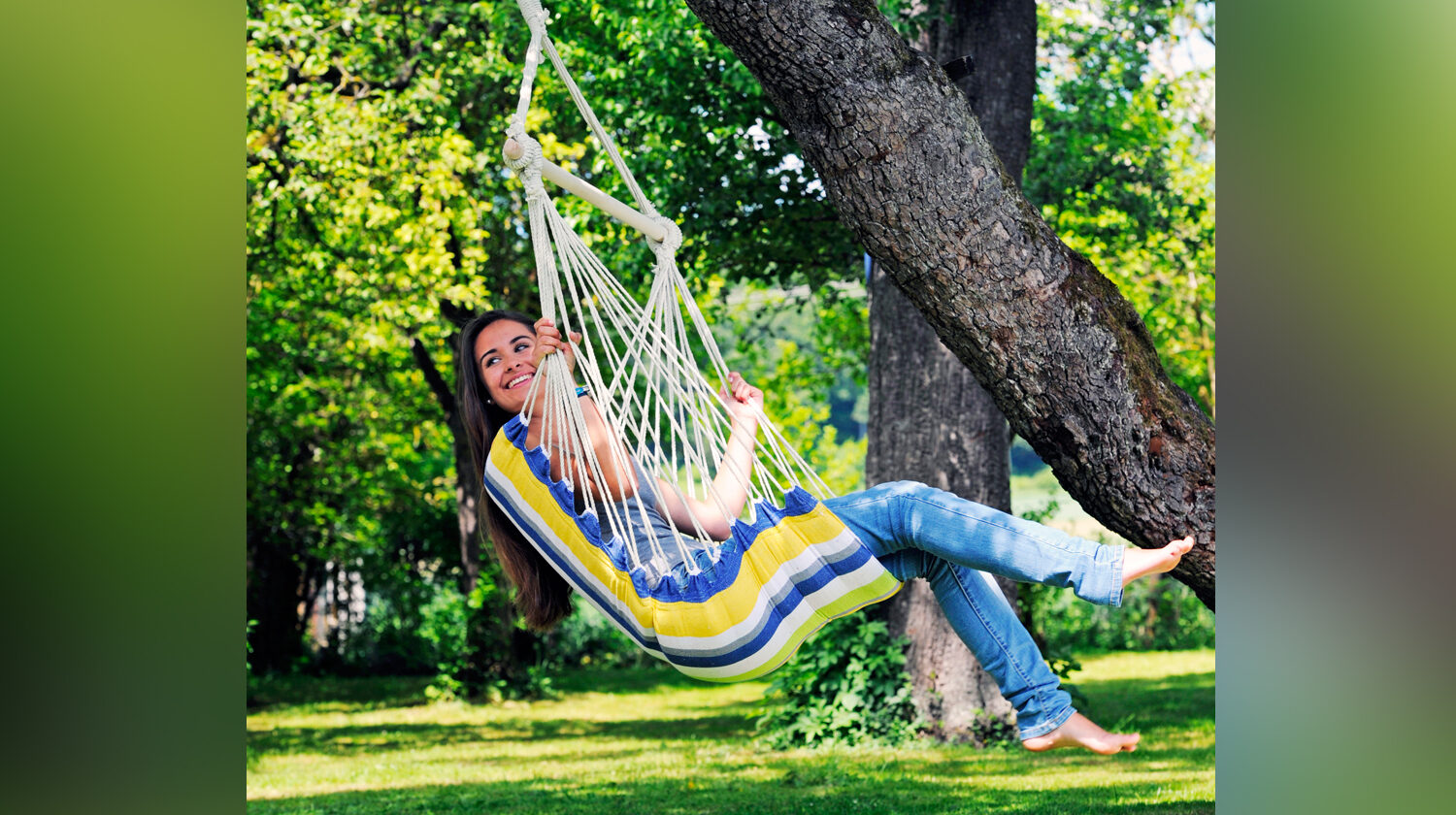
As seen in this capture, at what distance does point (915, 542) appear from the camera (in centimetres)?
191

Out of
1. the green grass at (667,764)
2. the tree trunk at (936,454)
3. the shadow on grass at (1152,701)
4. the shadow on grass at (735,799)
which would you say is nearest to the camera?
the shadow on grass at (735,799)

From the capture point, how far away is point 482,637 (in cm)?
711

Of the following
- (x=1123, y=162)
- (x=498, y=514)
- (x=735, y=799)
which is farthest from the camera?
(x=1123, y=162)

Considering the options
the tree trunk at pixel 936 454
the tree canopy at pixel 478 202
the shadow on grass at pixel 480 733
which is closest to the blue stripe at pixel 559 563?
the tree canopy at pixel 478 202

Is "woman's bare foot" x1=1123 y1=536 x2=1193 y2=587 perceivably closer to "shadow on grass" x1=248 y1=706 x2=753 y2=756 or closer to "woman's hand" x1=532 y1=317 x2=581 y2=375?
"woman's hand" x1=532 y1=317 x2=581 y2=375

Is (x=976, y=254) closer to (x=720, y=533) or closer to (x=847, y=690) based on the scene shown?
(x=720, y=533)

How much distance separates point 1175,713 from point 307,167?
4528 mm

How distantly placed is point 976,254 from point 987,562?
49 centimetres

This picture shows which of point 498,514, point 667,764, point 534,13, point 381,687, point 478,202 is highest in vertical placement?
point 478,202

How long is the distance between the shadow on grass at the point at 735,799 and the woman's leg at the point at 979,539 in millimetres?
1669

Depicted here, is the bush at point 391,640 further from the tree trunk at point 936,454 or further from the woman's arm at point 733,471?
the woman's arm at point 733,471

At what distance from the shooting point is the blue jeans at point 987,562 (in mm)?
1771
